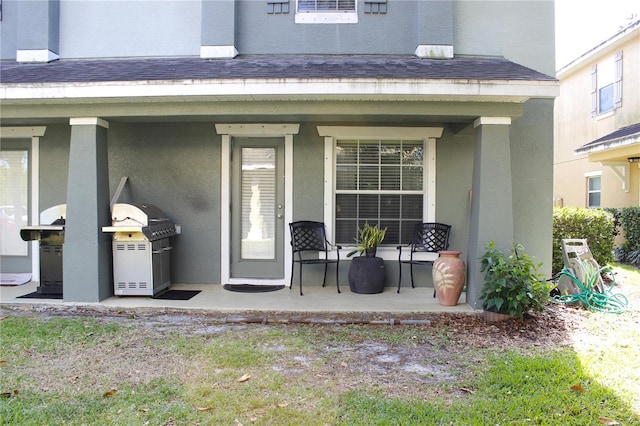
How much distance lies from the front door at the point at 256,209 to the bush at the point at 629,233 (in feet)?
26.1

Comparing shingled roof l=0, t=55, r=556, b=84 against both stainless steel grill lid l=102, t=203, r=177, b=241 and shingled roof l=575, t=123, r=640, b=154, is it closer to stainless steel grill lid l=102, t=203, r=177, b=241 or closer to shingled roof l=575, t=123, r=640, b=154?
stainless steel grill lid l=102, t=203, r=177, b=241

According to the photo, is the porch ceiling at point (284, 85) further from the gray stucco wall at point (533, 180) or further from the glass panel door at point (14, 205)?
the glass panel door at point (14, 205)

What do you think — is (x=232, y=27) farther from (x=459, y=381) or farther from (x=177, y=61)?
(x=459, y=381)

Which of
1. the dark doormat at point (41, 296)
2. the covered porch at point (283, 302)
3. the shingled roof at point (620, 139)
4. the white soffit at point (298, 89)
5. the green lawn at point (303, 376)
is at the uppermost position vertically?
the shingled roof at point (620, 139)

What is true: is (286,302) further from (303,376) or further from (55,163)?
(55,163)

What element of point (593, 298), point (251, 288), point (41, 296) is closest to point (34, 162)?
point (41, 296)

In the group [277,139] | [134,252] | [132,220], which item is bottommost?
[134,252]

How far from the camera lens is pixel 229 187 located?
22.0 ft

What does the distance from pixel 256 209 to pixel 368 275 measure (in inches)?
81.1

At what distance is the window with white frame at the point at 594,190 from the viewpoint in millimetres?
12769

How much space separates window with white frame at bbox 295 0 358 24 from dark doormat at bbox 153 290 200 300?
437cm

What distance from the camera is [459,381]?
135 inches

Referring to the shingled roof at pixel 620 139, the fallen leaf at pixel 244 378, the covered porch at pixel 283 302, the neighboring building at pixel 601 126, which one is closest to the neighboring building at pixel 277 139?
the covered porch at pixel 283 302

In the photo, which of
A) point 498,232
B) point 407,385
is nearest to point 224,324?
point 407,385
